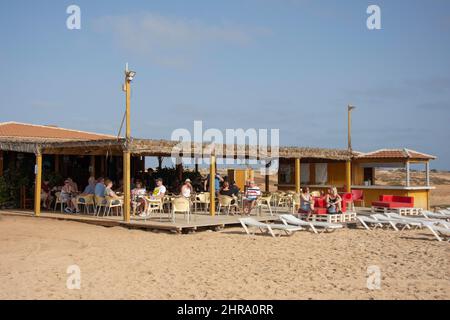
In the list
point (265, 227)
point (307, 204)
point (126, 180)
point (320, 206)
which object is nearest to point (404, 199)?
point (320, 206)

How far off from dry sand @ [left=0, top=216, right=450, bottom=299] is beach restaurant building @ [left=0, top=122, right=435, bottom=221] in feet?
11.2

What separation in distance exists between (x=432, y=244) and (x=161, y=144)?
6604 mm

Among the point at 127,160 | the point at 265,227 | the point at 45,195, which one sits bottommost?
the point at 265,227

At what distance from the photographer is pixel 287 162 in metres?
20.0

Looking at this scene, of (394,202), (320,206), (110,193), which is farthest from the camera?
(394,202)

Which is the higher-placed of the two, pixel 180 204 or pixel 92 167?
pixel 92 167

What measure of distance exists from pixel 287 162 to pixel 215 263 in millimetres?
12513

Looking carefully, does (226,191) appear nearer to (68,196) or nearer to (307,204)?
(307,204)

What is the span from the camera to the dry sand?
6102 mm

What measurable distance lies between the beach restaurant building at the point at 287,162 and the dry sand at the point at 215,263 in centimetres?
342

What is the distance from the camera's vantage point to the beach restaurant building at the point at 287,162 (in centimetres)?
1498

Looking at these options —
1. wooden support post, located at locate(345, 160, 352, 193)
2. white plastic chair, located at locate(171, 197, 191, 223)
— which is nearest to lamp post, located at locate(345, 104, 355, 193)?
wooden support post, located at locate(345, 160, 352, 193)

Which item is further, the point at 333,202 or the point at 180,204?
the point at 333,202
